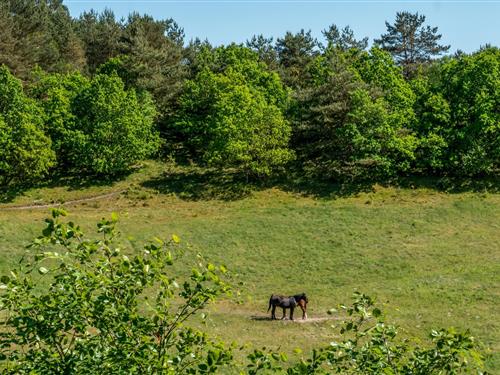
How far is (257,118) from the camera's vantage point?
210 ft

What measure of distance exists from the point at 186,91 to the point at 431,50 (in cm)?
3970

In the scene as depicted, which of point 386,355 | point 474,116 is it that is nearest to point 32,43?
point 474,116

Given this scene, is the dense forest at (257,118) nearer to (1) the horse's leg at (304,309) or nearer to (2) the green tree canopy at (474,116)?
(2) the green tree canopy at (474,116)

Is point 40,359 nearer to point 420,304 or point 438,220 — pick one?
point 420,304

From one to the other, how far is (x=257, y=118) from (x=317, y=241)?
2029 cm

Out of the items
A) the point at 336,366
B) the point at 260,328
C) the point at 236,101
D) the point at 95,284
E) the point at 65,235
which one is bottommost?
the point at 260,328

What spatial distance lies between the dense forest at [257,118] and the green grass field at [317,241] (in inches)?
165

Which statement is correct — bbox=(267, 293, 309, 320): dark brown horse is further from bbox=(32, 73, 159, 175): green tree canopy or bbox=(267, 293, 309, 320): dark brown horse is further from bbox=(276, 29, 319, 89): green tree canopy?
bbox=(276, 29, 319, 89): green tree canopy

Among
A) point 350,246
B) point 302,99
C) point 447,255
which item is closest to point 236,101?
point 302,99

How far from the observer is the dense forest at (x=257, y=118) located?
201ft

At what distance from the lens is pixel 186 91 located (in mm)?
75375

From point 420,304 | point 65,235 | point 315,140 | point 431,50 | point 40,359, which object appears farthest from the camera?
point 431,50

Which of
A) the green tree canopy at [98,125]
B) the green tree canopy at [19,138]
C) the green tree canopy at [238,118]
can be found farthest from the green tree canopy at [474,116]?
the green tree canopy at [19,138]

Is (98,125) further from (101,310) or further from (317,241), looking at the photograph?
(101,310)
